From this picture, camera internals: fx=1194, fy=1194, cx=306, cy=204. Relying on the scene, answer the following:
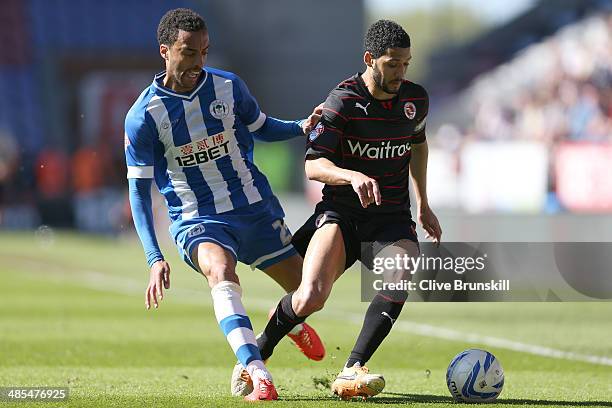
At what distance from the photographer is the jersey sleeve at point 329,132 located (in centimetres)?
645

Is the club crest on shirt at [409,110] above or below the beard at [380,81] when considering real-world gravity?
below

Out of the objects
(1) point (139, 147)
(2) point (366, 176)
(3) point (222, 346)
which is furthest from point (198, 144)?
(3) point (222, 346)

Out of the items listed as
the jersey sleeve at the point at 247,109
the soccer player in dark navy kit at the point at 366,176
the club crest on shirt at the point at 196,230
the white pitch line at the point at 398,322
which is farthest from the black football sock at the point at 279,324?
the white pitch line at the point at 398,322

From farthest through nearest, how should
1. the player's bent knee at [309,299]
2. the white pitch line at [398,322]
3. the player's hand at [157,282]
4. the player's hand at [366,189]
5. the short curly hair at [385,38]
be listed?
the white pitch line at [398,322] < the player's bent knee at [309,299] < the short curly hair at [385,38] < the player's hand at [157,282] < the player's hand at [366,189]

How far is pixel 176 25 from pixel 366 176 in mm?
1302

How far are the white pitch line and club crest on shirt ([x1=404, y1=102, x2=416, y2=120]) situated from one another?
279 centimetres

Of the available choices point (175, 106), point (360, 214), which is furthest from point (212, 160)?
point (360, 214)

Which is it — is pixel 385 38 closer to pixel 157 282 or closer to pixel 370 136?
pixel 370 136

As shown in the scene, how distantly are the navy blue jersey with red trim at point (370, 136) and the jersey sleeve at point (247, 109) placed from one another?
486 mm

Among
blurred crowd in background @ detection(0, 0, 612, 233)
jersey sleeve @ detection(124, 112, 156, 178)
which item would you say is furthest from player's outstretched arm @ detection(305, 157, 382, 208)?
blurred crowd in background @ detection(0, 0, 612, 233)

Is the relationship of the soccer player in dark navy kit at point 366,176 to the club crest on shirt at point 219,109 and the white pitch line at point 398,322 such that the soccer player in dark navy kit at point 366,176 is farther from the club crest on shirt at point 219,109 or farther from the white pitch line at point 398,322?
the white pitch line at point 398,322

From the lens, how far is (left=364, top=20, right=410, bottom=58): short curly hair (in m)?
6.26

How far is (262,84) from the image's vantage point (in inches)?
1495

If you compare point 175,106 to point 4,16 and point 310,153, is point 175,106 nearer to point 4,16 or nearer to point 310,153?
point 310,153
